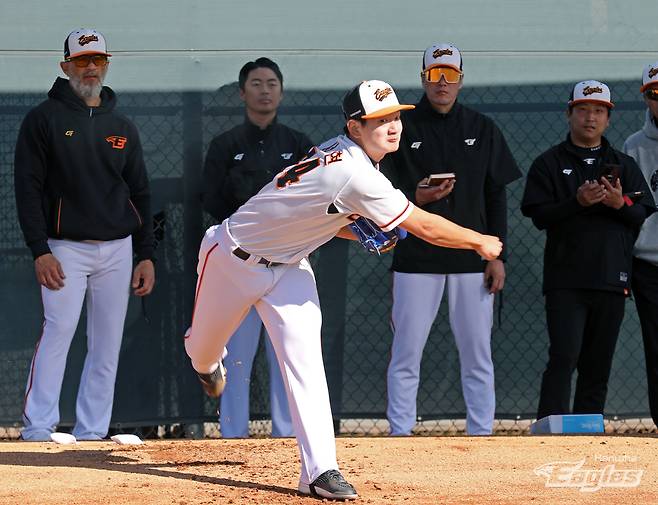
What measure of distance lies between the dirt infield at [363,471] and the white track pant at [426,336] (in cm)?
60

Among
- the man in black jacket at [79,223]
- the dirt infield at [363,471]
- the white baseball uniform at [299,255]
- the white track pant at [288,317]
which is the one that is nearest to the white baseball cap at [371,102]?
the white baseball uniform at [299,255]

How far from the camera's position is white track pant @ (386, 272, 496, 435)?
A: 7.25 m

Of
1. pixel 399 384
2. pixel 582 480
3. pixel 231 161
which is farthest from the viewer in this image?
pixel 231 161

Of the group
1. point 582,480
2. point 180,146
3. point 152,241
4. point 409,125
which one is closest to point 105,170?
point 152,241

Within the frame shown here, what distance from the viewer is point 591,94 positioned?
293 inches

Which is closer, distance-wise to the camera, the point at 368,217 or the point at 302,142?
the point at 368,217

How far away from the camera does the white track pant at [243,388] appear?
7.45 m

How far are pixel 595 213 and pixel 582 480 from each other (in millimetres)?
2232

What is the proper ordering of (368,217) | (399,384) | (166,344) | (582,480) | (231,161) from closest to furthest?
(368,217) < (582,480) < (399,384) < (231,161) < (166,344)

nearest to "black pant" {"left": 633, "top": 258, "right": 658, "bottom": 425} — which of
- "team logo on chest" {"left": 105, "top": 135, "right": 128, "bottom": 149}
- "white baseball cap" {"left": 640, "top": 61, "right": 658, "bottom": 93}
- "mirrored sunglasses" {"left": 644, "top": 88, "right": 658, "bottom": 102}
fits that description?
"mirrored sunglasses" {"left": 644, "top": 88, "right": 658, "bottom": 102}

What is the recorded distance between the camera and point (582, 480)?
5496 millimetres

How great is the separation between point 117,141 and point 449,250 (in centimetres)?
210

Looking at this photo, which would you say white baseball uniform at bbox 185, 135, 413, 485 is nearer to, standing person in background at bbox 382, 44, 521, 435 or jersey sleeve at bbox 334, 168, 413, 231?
jersey sleeve at bbox 334, 168, 413, 231

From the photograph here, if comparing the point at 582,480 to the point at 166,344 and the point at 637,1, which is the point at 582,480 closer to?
the point at 166,344
